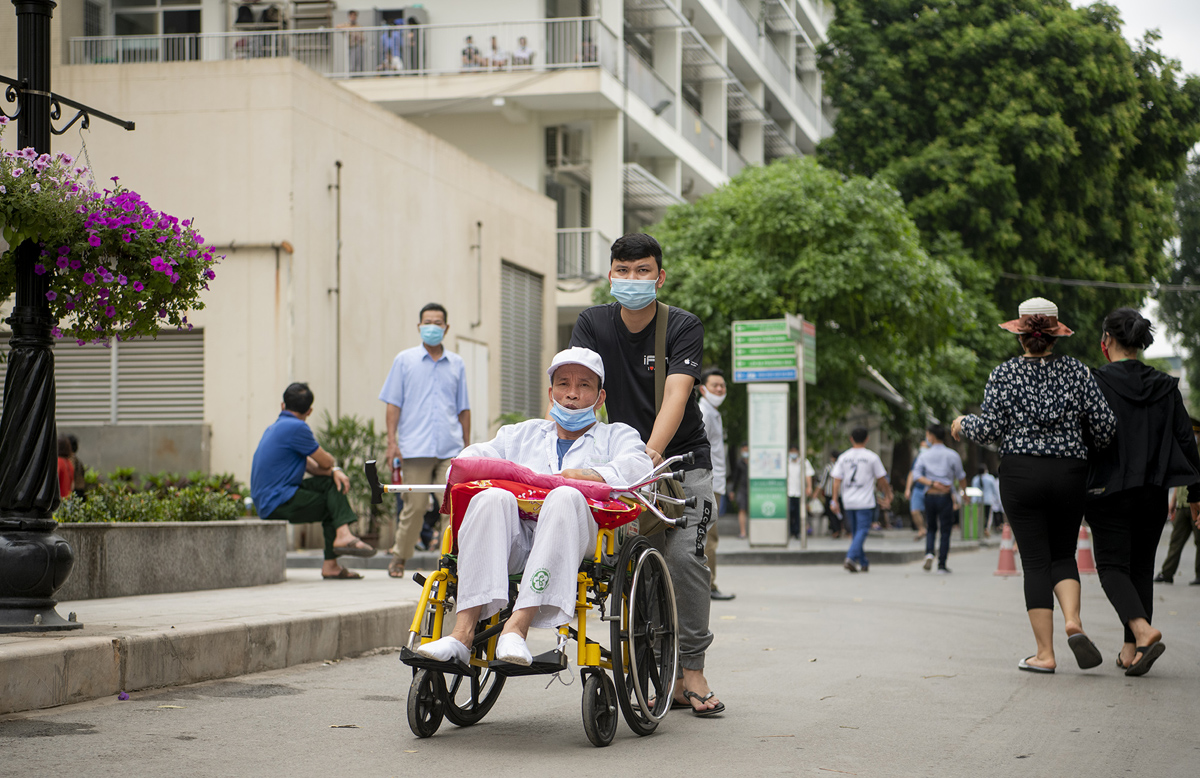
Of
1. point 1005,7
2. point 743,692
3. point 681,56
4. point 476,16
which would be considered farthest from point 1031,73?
point 743,692

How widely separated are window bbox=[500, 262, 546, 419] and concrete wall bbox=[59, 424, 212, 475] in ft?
22.6

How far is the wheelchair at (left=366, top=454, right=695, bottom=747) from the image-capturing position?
191 inches

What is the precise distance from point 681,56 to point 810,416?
11599 mm

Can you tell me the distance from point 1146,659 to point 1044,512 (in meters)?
0.92

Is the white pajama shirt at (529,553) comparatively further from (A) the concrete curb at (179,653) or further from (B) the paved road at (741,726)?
(A) the concrete curb at (179,653)

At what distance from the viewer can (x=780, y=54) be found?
44.9 m

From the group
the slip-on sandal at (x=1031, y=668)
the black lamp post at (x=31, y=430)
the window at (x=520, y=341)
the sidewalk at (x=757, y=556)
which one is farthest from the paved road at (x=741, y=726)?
the window at (x=520, y=341)

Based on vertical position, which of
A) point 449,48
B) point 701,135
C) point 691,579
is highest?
point 449,48

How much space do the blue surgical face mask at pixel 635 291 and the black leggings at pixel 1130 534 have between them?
11.0 feet

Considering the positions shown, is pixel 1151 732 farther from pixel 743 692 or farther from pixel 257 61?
pixel 257 61

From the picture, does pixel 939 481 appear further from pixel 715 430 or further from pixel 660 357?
pixel 660 357

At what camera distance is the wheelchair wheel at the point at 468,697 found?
5.25 meters

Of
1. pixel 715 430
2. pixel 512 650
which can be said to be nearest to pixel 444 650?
pixel 512 650

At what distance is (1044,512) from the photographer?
7348mm
